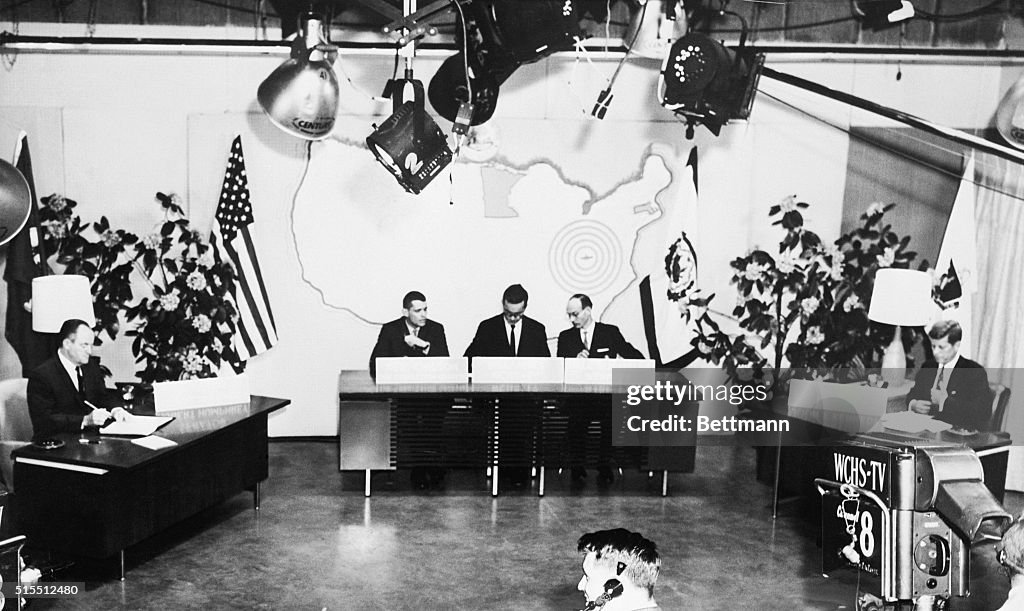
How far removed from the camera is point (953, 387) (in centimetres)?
669

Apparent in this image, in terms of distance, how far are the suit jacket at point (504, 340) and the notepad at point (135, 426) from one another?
8.58ft

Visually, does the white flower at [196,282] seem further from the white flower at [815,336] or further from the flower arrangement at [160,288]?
the white flower at [815,336]

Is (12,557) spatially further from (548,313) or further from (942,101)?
(942,101)

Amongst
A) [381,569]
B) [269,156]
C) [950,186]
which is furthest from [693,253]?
[381,569]

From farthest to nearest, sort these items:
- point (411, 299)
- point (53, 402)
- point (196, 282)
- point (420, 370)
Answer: point (411, 299) → point (196, 282) → point (420, 370) → point (53, 402)

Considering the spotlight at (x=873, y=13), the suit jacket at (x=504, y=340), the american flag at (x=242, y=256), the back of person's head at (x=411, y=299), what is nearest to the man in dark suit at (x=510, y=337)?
the suit jacket at (x=504, y=340)

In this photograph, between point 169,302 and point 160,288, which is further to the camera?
point 160,288

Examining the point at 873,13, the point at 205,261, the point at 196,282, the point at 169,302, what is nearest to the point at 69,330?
the point at 169,302

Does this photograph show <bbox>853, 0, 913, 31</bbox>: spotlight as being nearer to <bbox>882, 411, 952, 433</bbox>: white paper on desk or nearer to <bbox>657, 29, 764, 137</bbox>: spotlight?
<bbox>657, 29, 764, 137</bbox>: spotlight

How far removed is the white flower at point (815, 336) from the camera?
698 centimetres

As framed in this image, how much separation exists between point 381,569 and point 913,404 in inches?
145

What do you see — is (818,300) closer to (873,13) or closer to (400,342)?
(873,13)

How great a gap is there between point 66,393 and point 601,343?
3.88 metres

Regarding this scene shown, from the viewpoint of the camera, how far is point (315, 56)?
5.68 m
